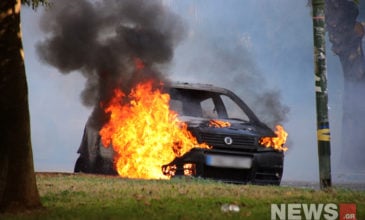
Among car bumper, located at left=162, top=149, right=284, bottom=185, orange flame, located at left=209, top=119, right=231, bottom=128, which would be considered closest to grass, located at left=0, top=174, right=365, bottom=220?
car bumper, located at left=162, top=149, right=284, bottom=185

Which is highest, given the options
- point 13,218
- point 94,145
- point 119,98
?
point 119,98

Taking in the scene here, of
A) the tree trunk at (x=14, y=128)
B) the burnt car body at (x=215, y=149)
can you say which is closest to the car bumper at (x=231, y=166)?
the burnt car body at (x=215, y=149)

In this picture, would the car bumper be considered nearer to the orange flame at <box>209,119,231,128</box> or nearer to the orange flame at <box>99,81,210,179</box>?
the orange flame at <box>99,81,210,179</box>

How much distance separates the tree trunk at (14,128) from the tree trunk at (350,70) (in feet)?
86.5

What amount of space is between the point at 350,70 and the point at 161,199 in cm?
2755

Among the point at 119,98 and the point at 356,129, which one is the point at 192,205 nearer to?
the point at 119,98

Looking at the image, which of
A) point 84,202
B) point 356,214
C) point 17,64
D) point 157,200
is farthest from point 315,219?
point 17,64

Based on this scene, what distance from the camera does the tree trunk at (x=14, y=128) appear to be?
779 centimetres

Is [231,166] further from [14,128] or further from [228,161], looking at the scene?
[14,128]

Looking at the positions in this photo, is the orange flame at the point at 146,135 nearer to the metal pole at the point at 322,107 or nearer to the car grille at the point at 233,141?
the car grille at the point at 233,141

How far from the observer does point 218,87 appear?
13328mm

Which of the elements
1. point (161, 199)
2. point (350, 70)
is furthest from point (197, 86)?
point (350, 70)

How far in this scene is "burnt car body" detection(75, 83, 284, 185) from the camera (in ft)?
37.9

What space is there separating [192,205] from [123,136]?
14.9ft
